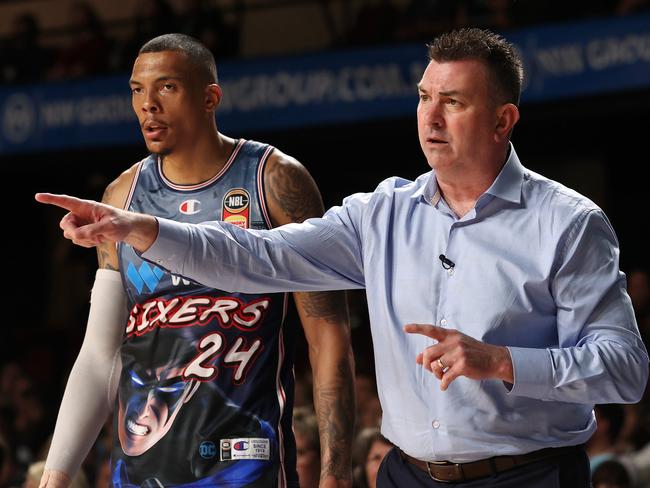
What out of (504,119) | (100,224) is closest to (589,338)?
(504,119)

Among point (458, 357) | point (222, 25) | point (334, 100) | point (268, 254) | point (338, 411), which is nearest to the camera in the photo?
point (458, 357)

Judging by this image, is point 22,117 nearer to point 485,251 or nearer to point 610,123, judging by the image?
point 610,123

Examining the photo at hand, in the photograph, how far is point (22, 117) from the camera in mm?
10656

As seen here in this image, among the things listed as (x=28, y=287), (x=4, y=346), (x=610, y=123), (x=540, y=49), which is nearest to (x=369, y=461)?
(x=540, y=49)

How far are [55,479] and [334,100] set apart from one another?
660cm

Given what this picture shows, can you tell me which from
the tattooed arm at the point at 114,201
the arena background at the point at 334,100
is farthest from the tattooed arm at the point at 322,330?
the arena background at the point at 334,100

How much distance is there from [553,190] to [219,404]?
42.1 inches

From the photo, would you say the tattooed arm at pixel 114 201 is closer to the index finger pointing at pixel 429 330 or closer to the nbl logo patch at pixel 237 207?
the nbl logo patch at pixel 237 207

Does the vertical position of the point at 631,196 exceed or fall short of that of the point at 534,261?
it exceeds it

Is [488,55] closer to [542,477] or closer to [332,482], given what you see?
[542,477]

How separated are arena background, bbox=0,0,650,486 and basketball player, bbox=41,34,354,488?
4.07m

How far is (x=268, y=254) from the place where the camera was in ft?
9.43

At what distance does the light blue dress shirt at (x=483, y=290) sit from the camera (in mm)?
2520

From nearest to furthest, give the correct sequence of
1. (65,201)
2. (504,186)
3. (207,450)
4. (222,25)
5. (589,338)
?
(589,338) → (65,201) → (504,186) → (207,450) → (222,25)
